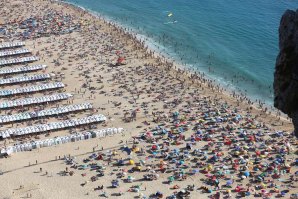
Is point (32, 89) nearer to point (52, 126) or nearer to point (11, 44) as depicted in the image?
point (52, 126)

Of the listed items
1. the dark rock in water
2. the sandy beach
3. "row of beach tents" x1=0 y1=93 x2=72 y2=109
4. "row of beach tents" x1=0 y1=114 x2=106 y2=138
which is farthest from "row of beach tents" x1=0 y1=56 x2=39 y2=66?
the dark rock in water

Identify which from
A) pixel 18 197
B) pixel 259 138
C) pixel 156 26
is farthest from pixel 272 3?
pixel 18 197

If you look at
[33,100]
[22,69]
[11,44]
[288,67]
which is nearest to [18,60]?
[22,69]

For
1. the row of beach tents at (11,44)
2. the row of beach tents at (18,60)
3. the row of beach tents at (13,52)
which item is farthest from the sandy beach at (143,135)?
the row of beach tents at (11,44)

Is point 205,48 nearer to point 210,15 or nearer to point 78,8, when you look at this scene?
point 210,15

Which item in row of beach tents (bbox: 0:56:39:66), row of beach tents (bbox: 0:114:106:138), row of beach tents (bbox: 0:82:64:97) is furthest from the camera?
row of beach tents (bbox: 0:56:39:66)

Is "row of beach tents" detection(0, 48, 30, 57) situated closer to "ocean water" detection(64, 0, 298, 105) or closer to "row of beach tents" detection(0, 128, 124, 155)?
"ocean water" detection(64, 0, 298, 105)
